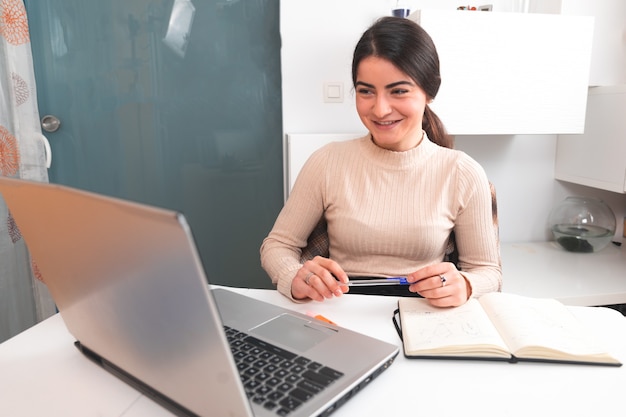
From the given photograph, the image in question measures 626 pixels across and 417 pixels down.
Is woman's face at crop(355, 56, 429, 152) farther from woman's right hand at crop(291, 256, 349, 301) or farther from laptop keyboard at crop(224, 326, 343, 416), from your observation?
laptop keyboard at crop(224, 326, 343, 416)

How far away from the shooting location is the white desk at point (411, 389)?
587 millimetres

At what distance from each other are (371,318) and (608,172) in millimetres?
1482

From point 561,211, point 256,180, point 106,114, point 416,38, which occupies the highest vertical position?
point 416,38

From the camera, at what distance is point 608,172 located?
1840mm

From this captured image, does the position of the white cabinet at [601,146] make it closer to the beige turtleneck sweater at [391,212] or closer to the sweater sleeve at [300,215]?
the beige turtleneck sweater at [391,212]

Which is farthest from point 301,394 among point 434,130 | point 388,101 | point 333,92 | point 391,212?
point 333,92

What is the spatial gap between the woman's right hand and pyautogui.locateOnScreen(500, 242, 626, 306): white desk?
931mm

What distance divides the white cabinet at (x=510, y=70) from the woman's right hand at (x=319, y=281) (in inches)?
→ 36.5

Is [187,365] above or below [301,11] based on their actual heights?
below

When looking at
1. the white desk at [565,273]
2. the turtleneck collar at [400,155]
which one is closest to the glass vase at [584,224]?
the white desk at [565,273]

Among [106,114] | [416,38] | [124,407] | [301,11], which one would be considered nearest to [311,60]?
Result: [301,11]

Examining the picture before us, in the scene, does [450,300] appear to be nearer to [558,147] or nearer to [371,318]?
[371,318]

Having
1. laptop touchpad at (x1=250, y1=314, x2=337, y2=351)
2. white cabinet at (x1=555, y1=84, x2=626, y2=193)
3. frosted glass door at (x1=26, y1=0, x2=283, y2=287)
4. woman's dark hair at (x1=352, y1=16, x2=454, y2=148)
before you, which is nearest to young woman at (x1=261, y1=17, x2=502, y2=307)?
woman's dark hair at (x1=352, y1=16, x2=454, y2=148)

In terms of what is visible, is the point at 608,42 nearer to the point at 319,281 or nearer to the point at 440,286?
the point at 440,286
